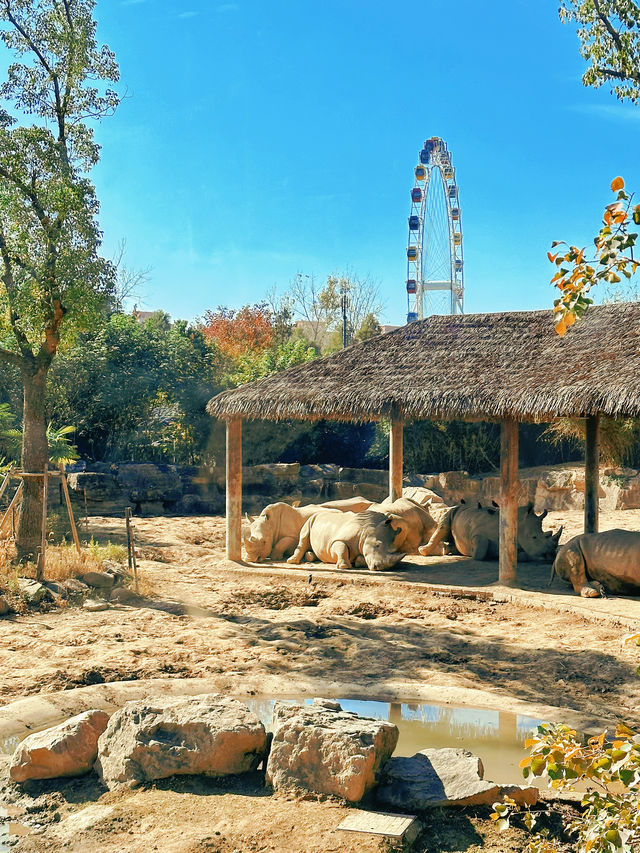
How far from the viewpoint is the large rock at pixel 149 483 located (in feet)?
62.1

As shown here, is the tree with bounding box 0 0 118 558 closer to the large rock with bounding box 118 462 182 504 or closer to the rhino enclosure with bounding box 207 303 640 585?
the rhino enclosure with bounding box 207 303 640 585

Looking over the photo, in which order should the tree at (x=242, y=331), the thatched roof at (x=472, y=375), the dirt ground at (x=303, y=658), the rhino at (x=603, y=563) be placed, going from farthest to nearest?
the tree at (x=242, y=331), the thatched roof at (x=472, y=375), the rhino at (x=603, y=563), the dirt ground at (x=303, y=658)

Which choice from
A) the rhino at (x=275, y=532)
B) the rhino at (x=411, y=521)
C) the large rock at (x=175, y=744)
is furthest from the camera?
the rhino at (x=411, y=521)

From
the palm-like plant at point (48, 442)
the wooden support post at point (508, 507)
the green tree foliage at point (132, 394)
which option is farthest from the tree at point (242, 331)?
the wooden support post at point (508, 507)

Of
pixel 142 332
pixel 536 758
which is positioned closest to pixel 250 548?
pixel 536 758

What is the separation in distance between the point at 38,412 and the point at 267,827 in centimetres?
799

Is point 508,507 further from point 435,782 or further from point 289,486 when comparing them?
point 289,486

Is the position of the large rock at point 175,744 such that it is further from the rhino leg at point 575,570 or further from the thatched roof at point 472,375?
→ the thatched roof at point 472,375

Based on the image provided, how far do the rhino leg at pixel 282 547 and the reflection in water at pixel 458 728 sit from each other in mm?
6426

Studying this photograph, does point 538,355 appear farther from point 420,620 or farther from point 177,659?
point 177,659

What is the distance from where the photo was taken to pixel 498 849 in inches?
165

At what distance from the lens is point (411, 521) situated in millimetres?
13148

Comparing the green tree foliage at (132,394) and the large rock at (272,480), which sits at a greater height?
the green tree foliage at (132,394)

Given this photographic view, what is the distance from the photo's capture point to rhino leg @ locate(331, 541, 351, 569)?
39.5 feet
